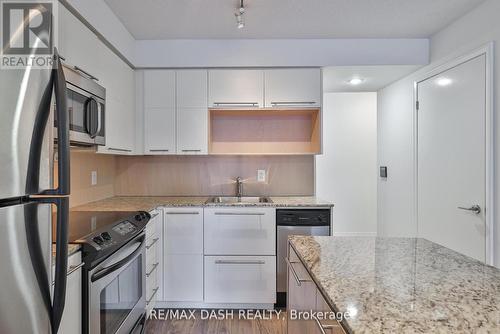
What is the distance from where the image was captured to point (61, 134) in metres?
0.82

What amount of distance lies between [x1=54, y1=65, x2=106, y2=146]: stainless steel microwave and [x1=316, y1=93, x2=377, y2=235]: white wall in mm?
3367

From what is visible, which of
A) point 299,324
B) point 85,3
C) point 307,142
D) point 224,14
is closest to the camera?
point 299,324

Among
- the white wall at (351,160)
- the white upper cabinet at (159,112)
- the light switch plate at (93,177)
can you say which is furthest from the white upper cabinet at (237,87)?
the white wall at (351,160)

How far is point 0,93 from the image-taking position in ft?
2.17

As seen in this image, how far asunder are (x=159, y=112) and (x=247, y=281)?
1802 mm

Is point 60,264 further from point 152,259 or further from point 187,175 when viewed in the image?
point 187,175

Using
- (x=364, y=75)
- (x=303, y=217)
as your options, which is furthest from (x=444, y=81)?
(x=303, y=217)

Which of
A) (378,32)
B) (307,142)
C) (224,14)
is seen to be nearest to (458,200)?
(307,142)

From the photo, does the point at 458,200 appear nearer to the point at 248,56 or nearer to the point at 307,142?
the point at 307,142

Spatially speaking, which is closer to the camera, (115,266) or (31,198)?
(31,198)

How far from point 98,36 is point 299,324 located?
2.28 metres

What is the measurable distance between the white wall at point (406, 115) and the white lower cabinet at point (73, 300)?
259 centimetres

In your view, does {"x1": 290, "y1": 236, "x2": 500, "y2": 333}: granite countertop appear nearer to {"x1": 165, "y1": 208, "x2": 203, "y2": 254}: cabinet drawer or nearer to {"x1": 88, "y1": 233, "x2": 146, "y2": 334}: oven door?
{"x1": 88, "y1": 233, "x2": 146, "y2": 334}: oven door

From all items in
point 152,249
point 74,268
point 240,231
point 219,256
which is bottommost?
point 219,256
